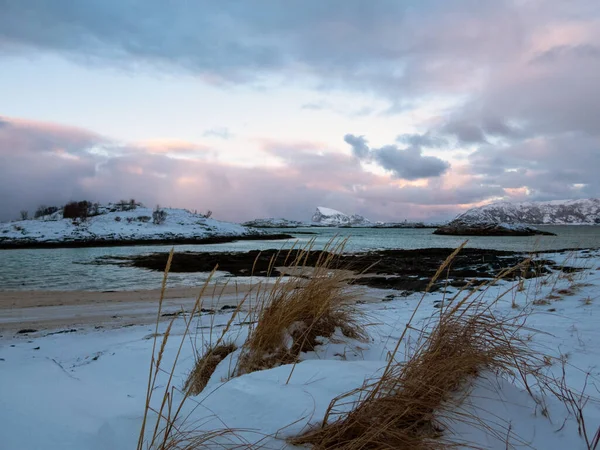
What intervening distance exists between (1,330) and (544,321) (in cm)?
784

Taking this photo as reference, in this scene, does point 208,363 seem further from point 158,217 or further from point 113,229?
point 158,217

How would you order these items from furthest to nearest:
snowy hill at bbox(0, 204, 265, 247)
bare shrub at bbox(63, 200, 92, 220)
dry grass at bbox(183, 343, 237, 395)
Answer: bare shrub at bbox(63, 200, 92, 220)
snowy hill at bbox(0, 204, 265, 247)
dry grass at bbox(183, 343, 237, 395)

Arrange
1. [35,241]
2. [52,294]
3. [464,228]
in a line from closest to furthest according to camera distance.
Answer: [52,294], [35,241], [464,228]

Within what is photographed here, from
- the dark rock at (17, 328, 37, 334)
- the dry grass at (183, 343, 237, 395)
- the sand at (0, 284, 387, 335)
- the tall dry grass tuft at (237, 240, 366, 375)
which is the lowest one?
the sand at (0, 284, 387, 335)

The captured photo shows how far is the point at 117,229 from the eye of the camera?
38938 mm

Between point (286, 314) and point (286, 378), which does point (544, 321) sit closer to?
point (286, 314)

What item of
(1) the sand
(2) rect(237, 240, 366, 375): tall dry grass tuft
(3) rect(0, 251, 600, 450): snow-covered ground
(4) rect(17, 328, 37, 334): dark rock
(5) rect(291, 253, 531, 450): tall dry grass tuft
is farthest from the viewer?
(1) the sand

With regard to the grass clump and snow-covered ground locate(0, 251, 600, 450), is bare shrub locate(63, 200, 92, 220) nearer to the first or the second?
snow-covered ground locate(0, 251, 600, 450)

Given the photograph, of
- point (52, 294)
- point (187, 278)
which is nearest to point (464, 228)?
point (187, 278)

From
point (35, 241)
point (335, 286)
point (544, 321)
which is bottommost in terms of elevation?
point (35, 241)

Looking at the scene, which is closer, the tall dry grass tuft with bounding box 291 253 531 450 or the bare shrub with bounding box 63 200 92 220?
the tall dry grass tuft with bounding box 291 253 531 450

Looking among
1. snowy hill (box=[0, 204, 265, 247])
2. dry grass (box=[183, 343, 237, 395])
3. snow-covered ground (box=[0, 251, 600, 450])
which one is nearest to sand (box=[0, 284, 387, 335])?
dry grass (box=[183, 343, 237, 395])

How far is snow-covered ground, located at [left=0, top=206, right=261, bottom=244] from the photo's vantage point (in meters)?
32.6

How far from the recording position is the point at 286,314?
9.30 ft
